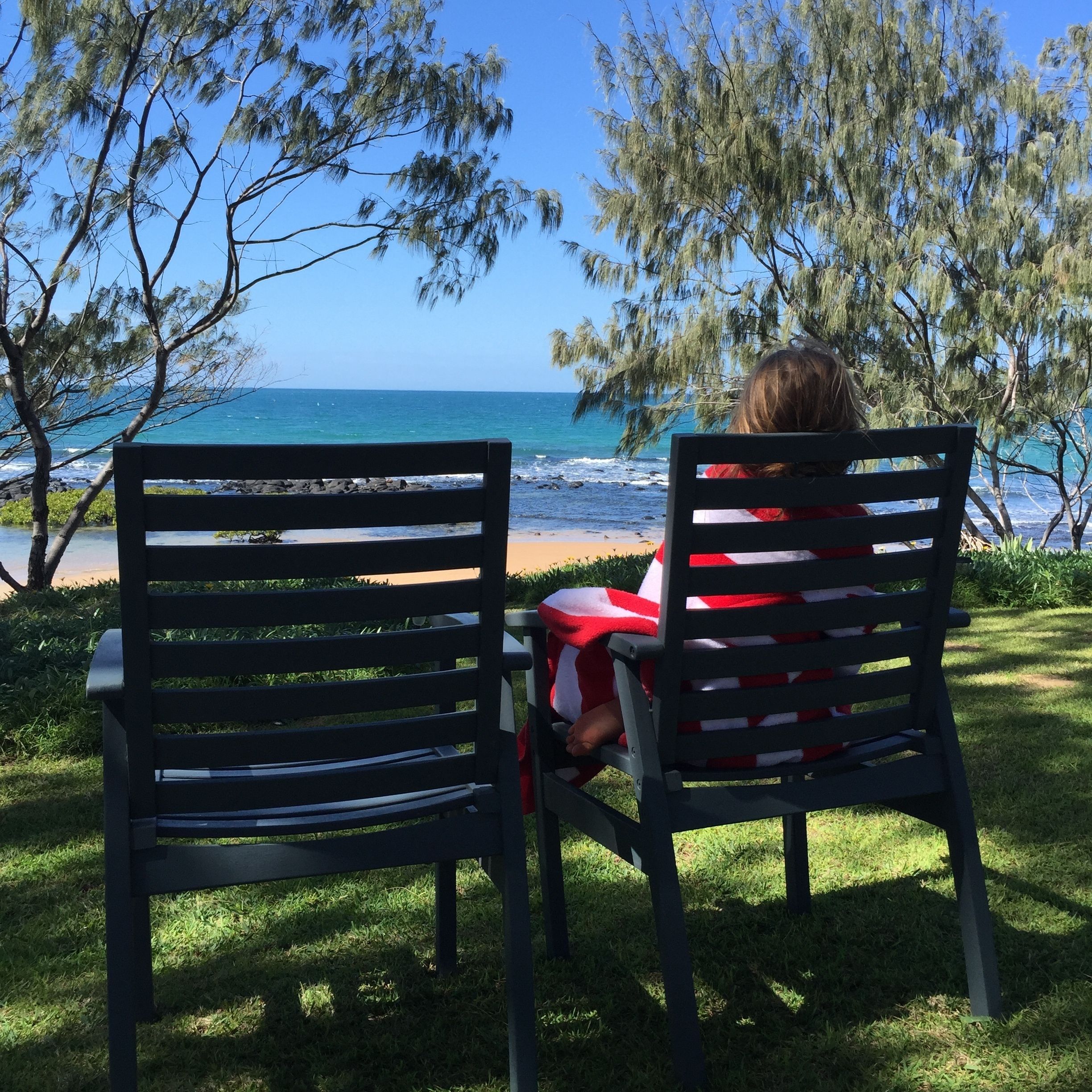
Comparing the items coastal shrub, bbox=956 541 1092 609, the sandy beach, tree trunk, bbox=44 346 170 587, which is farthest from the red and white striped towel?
the sandy beach

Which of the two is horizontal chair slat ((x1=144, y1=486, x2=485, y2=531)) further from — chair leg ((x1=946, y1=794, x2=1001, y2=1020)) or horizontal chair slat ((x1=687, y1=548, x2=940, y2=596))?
chair leg ((x1=946, y1=794, x2=1001, y2=1020))

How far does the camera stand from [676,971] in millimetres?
1669

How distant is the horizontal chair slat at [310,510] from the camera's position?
1434 millimetres

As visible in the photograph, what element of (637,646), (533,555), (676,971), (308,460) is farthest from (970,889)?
(533,555)

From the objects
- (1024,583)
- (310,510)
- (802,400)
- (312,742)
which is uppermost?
(802,400)

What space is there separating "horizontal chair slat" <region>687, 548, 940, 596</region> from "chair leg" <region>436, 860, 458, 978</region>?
2.61ft

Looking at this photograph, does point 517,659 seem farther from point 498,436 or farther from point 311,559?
point 498,436

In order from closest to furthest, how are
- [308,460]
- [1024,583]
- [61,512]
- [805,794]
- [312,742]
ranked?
1. [308,460]
2. [312,742]
3. [805,794]
4. [1024,583]
5. [61,512]

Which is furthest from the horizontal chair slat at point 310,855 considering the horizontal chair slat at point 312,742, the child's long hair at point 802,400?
the child's long hair at point 802,400

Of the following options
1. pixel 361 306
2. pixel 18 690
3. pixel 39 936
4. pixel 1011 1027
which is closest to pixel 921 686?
pixel 1011 1027

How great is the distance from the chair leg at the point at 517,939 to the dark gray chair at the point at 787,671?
0.68 ft

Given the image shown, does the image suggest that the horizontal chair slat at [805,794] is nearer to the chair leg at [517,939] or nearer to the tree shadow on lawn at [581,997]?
the chair leg at [517,939]

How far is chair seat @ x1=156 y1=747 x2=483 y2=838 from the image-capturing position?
1548 millimetres

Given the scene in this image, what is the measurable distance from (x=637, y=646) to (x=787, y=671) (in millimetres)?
291
